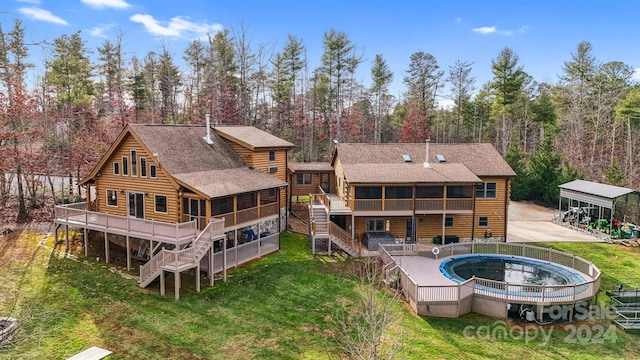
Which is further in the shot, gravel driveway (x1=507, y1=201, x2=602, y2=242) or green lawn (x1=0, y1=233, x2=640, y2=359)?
gravel driveway (x1=507, y1=201, x2=602, y2=242)

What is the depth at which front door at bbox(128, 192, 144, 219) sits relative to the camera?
22344mm

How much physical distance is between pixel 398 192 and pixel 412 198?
0.92 meters

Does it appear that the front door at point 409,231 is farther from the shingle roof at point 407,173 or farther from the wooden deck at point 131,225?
the wooden deck at point 131,225

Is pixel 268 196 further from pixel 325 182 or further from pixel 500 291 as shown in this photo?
pixel 500 291

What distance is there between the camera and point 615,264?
2333cm

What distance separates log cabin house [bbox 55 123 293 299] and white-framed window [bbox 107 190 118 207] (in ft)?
0.20

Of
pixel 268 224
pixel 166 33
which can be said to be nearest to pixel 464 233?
pixel 268 224

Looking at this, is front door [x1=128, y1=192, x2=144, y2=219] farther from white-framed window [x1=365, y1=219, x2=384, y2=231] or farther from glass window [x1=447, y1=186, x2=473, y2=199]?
glass window [x1=447, y1=186, x2=473, y2=199]

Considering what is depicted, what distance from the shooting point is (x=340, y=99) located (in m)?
48.4

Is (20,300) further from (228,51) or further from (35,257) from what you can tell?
(228,51)

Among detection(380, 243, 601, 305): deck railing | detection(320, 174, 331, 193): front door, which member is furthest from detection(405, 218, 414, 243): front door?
detection(320, 174, 331, 193): front door

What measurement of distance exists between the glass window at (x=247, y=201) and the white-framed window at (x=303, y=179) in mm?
8056

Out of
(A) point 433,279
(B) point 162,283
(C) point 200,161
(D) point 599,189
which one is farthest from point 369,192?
(D) point 599,189

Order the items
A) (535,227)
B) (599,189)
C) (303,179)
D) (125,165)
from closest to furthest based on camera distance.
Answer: (125,165) → (599,189) → (535,227) → (303,179)
